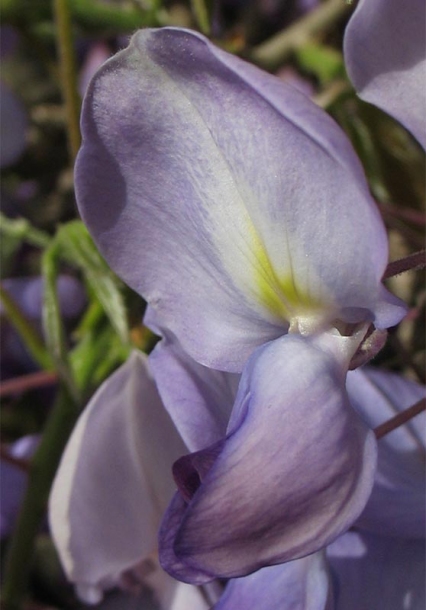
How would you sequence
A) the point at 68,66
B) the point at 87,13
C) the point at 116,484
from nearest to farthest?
the point at 116,484 → the point at 68,66 → the point at 87,13

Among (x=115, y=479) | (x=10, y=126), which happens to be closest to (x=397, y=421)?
(x=115, y=479)

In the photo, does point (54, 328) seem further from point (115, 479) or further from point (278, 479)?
point (278, 479)

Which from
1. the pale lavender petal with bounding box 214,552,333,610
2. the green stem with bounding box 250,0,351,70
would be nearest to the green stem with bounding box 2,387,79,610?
the pale lavender petal with bounding box 214,552,333,610

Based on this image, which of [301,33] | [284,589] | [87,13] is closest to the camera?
[284,589]

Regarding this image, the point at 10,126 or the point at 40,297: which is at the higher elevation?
the point at 10,126

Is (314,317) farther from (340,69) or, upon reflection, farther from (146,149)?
(340,69)

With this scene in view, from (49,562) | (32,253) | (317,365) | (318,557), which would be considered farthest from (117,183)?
(32,253)

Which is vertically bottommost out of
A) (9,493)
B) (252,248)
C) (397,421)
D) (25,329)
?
(9,493)

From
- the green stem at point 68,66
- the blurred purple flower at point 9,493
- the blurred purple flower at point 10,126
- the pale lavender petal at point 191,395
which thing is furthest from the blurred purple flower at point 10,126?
the pale lavender petal at point 191,395
